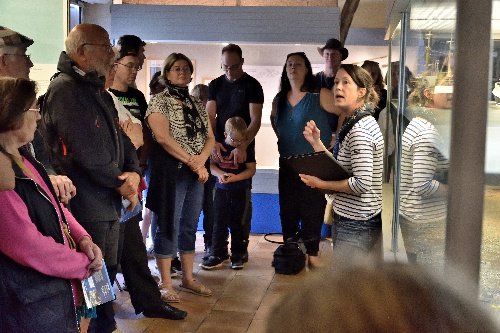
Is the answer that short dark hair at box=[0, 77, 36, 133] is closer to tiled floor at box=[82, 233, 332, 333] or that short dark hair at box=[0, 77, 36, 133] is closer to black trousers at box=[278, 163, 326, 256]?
tiled floor at box=[82, 233, 332, 333]

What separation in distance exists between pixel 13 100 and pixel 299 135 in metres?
3.95

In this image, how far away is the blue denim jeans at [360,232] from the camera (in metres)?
3.92

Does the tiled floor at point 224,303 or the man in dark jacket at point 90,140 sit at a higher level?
the man in dark jacket at point 90,140

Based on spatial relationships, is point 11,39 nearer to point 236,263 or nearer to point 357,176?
point 357,176

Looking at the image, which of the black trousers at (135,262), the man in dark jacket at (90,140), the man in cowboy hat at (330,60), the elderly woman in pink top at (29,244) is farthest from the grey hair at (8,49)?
the man in cowboy hat at (330,60)

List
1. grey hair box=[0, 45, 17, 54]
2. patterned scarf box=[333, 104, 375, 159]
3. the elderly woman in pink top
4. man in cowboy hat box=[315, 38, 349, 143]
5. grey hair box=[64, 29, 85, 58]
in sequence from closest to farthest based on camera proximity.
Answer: the elderly woman in pink top → grey hair box=[0, 45, 17, 54] → grey hair box=[64, 29, 85, 58] → patterned scarf box=[333, 104, 375, 159] → man in cowboy hat box=[315, 38, 349, 143]

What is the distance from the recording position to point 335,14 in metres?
7.65

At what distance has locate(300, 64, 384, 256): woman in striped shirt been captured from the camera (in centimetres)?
390

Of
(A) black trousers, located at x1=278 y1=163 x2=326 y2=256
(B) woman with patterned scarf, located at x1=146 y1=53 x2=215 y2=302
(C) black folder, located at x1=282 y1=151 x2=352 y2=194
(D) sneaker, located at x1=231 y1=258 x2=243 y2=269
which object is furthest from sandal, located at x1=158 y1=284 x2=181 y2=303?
(C) black folder, located at x1=282 y1=151 x2=352 y2=194

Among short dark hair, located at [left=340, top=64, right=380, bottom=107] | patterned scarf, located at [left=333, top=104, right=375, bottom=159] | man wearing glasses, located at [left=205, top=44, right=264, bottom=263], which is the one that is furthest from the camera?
man wearing glasses, located at [left=205, top=44, right=264, bottom=263]

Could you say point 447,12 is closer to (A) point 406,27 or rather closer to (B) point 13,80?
(B) point 13,80

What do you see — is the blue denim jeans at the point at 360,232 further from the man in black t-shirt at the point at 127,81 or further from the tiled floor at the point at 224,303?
the man in black t-shirt at the point at 127,81

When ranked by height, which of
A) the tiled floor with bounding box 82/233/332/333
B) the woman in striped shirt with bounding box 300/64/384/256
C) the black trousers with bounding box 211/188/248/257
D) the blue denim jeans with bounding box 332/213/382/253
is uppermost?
the woman in striped shirt with bounding box 300/64/384/256

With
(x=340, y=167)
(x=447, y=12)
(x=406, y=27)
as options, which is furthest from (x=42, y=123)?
(x=447, y=12)
